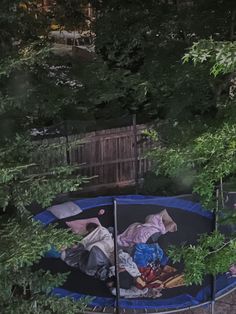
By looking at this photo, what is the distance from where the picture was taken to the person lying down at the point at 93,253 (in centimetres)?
460

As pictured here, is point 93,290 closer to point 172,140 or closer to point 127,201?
point 127,201

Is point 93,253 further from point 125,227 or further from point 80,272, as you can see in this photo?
point 125,227

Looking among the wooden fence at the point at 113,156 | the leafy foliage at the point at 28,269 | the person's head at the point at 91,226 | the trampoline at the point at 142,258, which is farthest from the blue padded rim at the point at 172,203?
the wooden fence at the point at 113,156

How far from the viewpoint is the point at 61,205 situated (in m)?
4.56

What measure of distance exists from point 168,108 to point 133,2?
1.18 metres

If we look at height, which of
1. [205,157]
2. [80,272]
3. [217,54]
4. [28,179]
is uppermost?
[217,54]

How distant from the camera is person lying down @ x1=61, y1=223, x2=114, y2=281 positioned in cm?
460

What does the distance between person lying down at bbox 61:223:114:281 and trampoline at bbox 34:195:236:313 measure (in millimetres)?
45

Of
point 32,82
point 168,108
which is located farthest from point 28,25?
point 168,108

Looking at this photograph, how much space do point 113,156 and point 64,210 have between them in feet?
7.91

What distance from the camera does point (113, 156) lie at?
6.85 m

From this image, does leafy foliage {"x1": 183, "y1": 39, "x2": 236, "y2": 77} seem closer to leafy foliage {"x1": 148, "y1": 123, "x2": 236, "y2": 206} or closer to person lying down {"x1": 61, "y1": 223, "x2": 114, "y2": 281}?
leafy foliage {"x1": 148, "y1": 123, "x2": 236, "y2": 206}

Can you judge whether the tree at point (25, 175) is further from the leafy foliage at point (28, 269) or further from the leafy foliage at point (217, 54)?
the leafy foliage at point (217, 54)

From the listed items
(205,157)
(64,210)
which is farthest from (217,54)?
(64,210)
